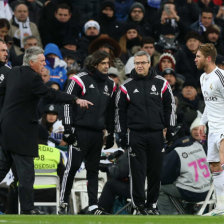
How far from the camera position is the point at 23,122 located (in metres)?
10.8

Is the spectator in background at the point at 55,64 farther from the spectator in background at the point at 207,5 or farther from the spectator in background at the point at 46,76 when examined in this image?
the spectator in background at the point at 207,5

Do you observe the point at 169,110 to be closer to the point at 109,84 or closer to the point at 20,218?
the point at 109,84

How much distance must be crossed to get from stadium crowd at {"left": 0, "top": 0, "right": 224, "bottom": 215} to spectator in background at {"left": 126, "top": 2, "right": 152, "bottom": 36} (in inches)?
0.9

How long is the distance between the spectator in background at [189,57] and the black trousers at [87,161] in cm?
577

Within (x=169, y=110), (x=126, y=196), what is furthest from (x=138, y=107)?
(x=126, y=196)

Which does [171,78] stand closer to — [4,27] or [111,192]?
[4,27]

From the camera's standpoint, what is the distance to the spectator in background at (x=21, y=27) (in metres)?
17.2

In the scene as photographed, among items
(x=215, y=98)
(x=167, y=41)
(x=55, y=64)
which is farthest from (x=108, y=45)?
(x=215, y=98)

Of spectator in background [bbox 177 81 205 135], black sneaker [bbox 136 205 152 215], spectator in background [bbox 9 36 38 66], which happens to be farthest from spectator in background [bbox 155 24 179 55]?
black sneaker [bbox 136 205 152 215]

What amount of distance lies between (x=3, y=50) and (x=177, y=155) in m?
3.04

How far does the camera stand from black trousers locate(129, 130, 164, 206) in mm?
12164

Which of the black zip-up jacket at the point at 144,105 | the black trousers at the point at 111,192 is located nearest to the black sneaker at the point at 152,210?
the black trousers at the point at 111,192

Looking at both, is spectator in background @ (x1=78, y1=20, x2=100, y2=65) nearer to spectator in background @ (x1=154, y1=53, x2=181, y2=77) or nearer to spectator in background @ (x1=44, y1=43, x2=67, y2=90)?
spectator in background @ (x1=44, y1=43, x2=67, y2=90)

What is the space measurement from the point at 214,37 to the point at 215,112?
24.4 feet
